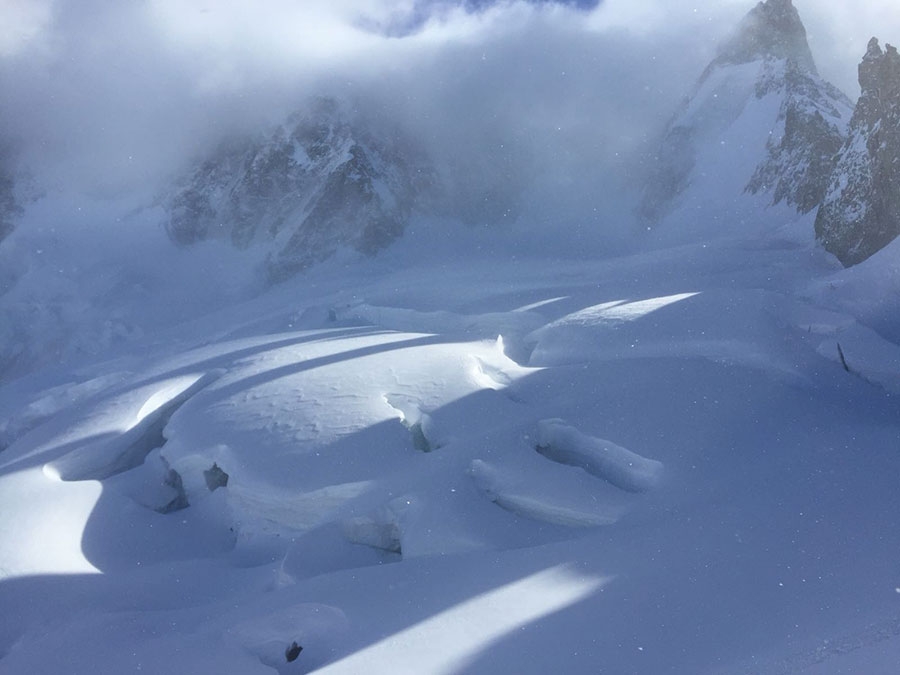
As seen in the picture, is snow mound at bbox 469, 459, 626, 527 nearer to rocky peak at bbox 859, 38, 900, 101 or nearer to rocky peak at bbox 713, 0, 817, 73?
rocky peak at bbox 859, 38, 900, 101

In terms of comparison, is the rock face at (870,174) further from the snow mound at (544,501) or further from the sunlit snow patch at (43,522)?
the sunlit snow patch at (43,522)

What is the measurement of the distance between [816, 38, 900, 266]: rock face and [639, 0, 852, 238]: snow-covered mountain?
358 inches

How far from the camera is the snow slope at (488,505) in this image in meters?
6.01

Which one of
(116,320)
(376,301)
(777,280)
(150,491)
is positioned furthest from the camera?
(116,320)

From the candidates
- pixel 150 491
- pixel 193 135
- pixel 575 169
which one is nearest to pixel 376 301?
pixel 150 491

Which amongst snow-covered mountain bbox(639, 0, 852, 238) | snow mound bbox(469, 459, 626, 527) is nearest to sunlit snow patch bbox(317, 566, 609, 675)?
snow mound bbox(469, 459, 626, 527)

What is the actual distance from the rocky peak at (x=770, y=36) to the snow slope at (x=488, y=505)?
39.5 m

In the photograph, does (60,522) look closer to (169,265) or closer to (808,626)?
(808,626)

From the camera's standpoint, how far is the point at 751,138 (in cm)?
4216

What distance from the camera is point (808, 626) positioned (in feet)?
18.3

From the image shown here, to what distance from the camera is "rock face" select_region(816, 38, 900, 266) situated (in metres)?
21.8

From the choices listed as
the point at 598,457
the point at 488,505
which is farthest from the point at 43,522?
the point at 598,457

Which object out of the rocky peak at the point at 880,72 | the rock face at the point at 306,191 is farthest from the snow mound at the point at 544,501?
the rock face at the point at 306,191

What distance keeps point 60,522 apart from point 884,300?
51.0ft
